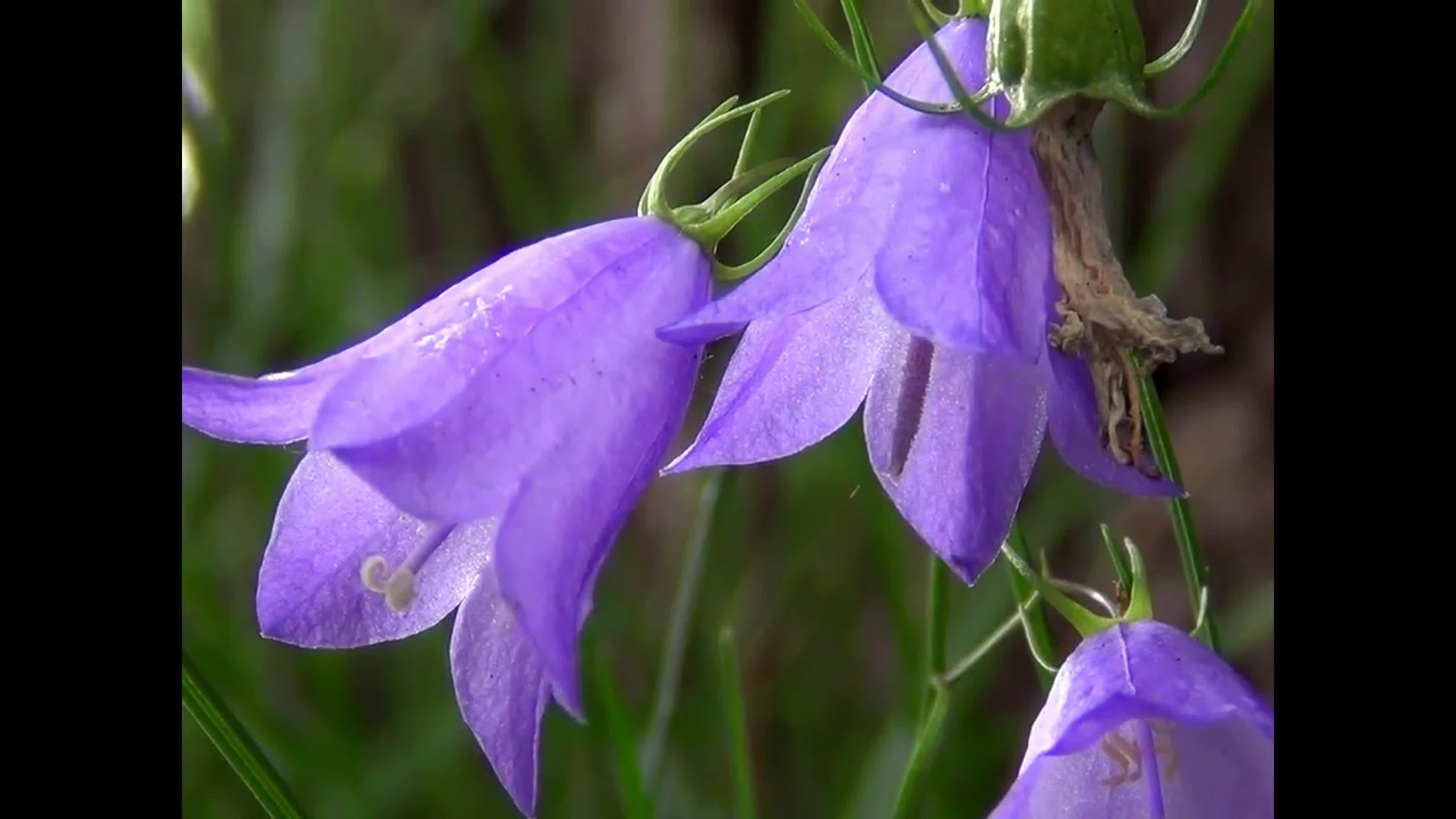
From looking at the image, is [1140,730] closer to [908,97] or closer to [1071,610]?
[1071,610]

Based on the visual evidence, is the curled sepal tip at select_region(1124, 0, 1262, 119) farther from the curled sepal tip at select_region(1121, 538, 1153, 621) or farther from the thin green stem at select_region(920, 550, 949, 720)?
the thin green stem at select_region(920, 550, 949, 720)

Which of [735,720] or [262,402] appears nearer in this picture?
[262,402]

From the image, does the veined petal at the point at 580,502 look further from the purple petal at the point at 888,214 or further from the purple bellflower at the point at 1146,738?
the purple bellflower at the point at 1146,738

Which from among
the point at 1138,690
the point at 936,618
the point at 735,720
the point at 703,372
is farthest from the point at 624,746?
the point at 703,372

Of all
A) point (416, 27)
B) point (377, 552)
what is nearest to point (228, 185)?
point (416, 27)

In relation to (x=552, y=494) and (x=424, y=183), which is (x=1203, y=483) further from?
(x=552, y=494)

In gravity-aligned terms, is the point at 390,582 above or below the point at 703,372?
above

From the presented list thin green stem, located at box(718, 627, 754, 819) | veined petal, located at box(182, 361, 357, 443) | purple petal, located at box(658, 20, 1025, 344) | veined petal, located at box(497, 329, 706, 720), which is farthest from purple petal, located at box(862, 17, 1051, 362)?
thin green stem, located at box(718, 627, 754, 819)

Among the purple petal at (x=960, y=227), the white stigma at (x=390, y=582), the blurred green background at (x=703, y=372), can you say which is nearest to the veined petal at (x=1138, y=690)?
the purple petal at (x=960, y=227)
